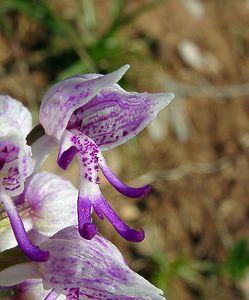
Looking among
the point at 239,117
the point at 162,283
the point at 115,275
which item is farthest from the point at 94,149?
the point at 239,117

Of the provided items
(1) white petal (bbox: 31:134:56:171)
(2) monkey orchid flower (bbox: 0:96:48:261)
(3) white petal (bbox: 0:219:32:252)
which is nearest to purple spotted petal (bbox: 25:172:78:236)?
(3) white petal (bbox: 0:219:32:252)

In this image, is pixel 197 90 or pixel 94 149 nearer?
pixel 94 149

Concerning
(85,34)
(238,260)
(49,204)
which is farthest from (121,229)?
(85,34)

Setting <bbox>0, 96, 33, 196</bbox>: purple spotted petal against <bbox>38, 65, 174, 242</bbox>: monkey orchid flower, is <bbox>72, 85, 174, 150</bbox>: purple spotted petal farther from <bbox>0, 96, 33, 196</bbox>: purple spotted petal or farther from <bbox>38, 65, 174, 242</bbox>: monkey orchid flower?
<bbox>0, 96, 33, 196</bbox>: purple spotted petal

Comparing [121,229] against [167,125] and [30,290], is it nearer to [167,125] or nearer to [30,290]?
[30,290]

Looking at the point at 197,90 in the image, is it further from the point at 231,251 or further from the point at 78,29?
the point at 231,251
